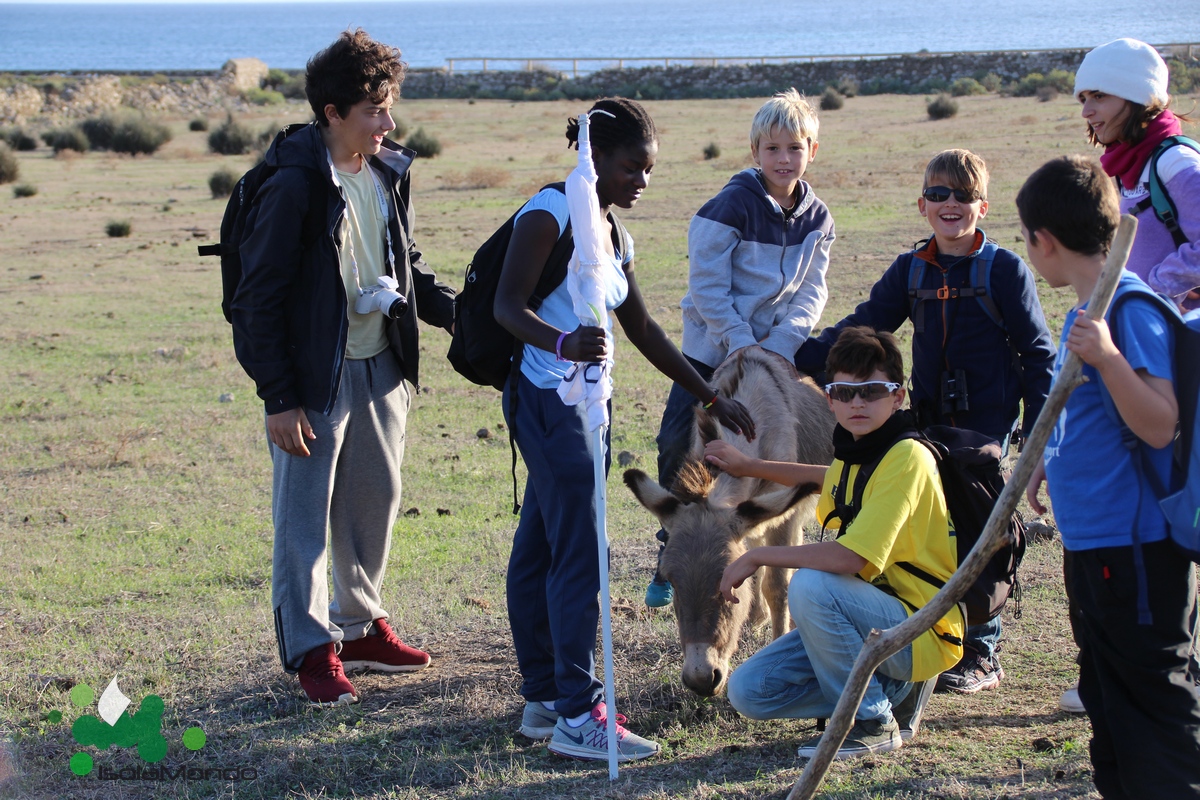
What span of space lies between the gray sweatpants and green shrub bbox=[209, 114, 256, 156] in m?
27.5

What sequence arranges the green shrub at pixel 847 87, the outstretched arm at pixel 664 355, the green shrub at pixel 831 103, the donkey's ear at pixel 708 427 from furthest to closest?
the green shrub at pixel 847 87, the green shrub at pixel 831 103, the donkey's ear at pixel 708 427, the outstretched arm at pixel 664 355

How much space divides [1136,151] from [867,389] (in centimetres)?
144

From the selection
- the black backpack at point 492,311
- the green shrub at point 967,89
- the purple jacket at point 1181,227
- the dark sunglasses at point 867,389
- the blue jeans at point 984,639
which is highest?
the green shrub at point 967,89

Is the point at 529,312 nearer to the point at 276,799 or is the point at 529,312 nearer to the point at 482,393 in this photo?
the point at 276,799

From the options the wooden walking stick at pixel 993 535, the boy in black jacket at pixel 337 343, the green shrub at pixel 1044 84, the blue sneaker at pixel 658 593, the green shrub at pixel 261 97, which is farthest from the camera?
the green shrub at pixel 261 97

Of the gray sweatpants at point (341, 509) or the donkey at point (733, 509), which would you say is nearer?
the donkey at point (733, 509)

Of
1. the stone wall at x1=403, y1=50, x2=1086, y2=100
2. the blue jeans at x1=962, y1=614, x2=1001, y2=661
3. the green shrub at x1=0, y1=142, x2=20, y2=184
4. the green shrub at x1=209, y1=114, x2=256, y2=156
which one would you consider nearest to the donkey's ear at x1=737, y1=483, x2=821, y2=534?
the blue jeans at x1=962, y1=614, x2=1001, y2=661

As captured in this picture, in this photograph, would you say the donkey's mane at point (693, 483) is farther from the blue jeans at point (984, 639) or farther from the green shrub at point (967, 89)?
the green shrub at point (967, 89)

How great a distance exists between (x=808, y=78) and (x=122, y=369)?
153 feet

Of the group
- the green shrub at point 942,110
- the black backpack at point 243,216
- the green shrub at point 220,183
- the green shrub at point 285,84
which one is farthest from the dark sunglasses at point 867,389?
the green shrub at point 285,84

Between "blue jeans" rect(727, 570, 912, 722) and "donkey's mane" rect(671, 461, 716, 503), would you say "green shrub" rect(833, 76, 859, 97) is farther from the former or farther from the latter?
"blue jeans" rect(727, 570, 912, 722)

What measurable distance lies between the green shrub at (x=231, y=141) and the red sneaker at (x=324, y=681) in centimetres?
2779

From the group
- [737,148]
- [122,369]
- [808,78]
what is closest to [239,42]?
[808,78]

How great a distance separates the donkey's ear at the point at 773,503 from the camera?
4.12 meters
